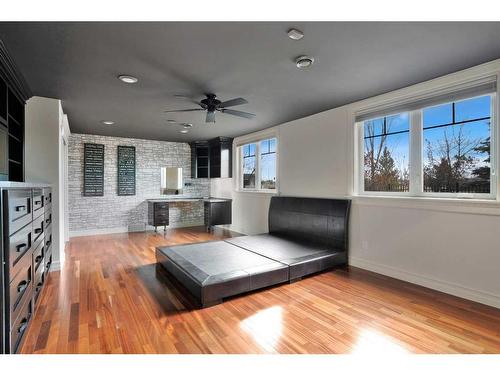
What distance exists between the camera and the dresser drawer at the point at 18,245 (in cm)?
161

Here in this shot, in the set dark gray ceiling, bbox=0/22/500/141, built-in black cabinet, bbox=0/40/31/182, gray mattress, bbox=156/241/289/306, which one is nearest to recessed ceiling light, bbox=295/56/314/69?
dark gray ceiling, bbox=0/22/500/141

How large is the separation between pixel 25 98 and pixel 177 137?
3307mm

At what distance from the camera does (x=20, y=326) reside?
5.97 ft

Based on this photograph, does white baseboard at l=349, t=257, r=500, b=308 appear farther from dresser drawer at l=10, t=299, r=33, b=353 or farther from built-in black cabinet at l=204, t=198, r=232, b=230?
dresser drawer at l=10, t=299, r=33, b=353

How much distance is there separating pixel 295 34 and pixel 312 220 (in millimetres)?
2830

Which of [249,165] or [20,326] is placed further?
[249,165]

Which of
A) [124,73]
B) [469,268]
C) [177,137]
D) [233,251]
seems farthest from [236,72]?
[177,137]

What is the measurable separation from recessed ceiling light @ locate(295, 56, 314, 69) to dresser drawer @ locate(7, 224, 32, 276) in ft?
8.46

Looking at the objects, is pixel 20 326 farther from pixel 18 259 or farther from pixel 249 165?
→ pixel 249 165

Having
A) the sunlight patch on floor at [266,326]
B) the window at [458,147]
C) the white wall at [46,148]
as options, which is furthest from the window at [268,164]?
the white wall at [46,148]

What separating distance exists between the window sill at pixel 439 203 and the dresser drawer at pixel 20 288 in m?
3.71

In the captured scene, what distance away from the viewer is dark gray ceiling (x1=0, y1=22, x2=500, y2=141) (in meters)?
1.87

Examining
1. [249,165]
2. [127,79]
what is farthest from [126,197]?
[127,79]

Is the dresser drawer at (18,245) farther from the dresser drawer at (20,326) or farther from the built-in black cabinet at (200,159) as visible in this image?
the built-in black cabinet at (200,159)
